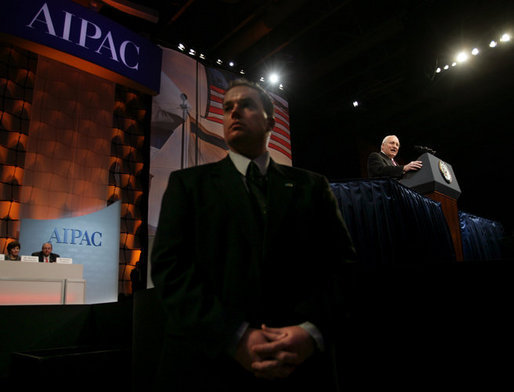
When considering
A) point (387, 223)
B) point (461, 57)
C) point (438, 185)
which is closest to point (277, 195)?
point (387, 223)

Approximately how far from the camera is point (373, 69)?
7594mm

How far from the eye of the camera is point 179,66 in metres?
6.31

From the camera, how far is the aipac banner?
5.85 metres

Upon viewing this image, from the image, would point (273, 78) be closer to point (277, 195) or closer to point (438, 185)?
point (438, 185)

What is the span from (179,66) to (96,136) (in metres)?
1.72

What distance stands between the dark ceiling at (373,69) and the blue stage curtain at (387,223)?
288 cm

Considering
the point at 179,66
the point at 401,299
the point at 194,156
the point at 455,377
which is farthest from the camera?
the point at 179,66

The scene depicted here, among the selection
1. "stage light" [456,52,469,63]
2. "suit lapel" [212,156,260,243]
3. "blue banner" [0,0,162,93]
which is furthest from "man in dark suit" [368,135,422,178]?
"blue banner" [0,0,162,93]

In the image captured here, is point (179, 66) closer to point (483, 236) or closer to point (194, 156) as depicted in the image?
point (194, 156)

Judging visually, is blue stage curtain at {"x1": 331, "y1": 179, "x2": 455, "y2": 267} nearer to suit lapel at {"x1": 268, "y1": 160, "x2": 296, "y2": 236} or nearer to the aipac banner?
suit lapel at {"x1": 268, "y1": 160, "x2": 296, "y2": 236}

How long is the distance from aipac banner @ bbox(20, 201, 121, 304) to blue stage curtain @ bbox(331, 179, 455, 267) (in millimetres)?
4337

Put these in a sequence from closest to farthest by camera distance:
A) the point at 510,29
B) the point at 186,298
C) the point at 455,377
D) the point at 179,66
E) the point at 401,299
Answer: the point at 186,298, the point at 455,377, the point at 401,299, the point at 510,29, the point at 179,66

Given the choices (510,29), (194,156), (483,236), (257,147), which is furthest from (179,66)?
(257,147)

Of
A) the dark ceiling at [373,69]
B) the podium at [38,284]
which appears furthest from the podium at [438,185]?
the podium at [38,284]
